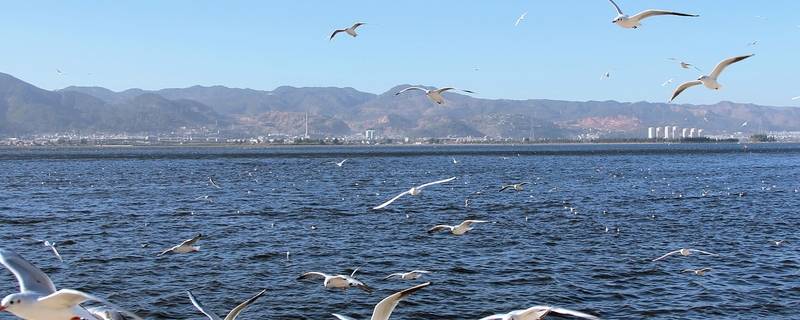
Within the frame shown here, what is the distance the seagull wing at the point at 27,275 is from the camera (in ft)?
37.2

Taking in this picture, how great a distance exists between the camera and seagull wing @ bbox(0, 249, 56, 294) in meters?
11.3

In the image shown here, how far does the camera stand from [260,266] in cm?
2698

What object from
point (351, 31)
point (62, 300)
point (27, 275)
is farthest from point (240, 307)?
point (351, 31)

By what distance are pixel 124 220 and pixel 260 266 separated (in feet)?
54.6

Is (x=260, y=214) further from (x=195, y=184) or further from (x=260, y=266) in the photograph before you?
(x=195, y=184)

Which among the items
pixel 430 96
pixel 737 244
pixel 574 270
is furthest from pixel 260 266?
pixel 737 244

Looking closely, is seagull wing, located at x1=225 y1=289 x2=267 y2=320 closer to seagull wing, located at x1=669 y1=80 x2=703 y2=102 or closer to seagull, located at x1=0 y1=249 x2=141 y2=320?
seagull, located at x1=0 y1=249 x2=141 y2=320

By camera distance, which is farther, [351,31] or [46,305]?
[351,31]

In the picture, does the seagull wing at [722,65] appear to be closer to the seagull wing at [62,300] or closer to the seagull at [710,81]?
the seagull at [710,81]

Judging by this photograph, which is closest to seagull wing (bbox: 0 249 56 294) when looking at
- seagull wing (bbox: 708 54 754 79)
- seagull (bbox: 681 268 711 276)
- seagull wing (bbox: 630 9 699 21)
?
seagull wing (bbox: 630 9 699 21)

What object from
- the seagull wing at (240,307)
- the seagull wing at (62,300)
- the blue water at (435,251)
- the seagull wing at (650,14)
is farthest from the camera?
the blue water at (435,251)

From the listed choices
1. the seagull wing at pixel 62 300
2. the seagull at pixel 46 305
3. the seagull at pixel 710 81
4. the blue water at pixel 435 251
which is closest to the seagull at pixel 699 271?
the blue water at pixel 435 251

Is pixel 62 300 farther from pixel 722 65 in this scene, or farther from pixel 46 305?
pixel 722 65

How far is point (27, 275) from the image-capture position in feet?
37.9
